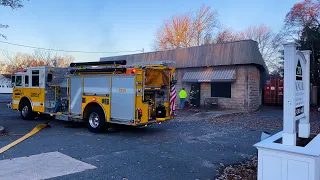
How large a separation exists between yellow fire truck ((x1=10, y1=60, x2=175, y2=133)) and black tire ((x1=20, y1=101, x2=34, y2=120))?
1.04 meters

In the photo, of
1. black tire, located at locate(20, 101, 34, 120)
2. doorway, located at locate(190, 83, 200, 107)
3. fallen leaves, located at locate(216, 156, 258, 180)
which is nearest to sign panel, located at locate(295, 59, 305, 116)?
fallen leaves, located at locate(216, 156, 258, 180)

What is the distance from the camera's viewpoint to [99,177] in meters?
5.58

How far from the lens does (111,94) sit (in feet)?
34.2

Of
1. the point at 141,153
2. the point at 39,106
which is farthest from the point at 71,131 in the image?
the point at 141,153

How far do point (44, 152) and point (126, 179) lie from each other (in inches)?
123

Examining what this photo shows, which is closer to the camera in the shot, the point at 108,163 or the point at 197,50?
the point at 108,163

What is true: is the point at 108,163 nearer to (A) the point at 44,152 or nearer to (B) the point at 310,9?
(A) the point at 44,152

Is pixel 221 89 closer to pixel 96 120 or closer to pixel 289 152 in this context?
pixel 96 120

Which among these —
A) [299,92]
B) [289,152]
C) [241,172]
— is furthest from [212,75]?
[289,152]

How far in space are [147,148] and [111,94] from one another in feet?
9.81

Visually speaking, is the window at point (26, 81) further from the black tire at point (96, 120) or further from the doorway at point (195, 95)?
the doorway at point (195, 95)

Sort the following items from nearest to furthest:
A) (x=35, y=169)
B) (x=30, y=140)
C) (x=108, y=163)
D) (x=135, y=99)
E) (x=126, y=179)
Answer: (x=126, y=179)
(x=35, y=169)
(x=108, y=163)
(x=30, y=140)
(x=135, y=99)

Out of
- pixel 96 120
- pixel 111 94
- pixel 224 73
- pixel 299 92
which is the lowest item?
pixel 96 120

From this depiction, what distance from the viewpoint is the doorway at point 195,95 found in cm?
2158
